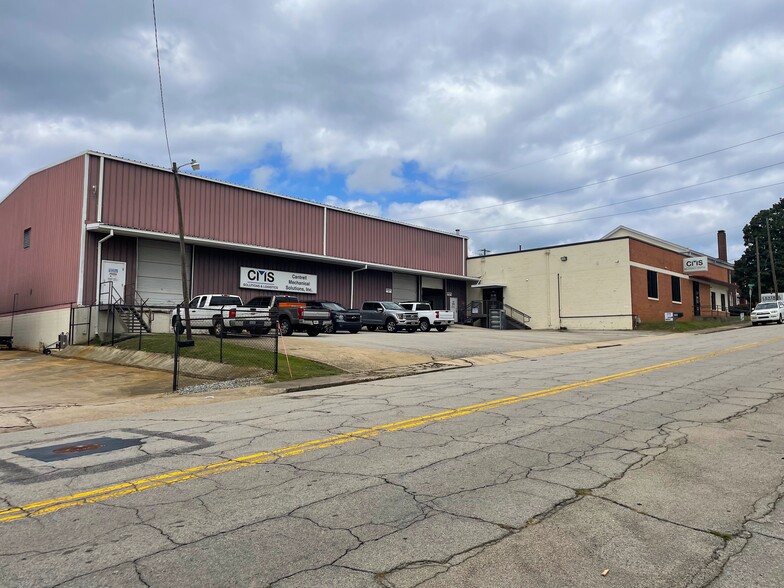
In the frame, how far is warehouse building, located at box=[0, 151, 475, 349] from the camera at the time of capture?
2605 centimetres

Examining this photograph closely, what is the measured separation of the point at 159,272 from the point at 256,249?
545 cm

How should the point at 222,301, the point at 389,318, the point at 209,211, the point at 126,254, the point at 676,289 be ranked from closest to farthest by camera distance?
the point at 222,301, the point at 126,254, the point at 209,211, the point at 389,318, the point at 676,289

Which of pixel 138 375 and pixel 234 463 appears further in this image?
pixel 138 375

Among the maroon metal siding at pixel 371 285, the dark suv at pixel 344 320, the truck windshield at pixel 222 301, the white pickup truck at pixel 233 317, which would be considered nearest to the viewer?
the white pickup truck at pixel 233 317

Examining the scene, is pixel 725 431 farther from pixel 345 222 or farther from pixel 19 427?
pixel 345 222

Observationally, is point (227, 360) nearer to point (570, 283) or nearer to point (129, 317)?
point (129, 317)

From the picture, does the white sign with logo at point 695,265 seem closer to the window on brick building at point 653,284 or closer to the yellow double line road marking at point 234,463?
the window on brick building at point 653,284

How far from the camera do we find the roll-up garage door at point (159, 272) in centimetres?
2778

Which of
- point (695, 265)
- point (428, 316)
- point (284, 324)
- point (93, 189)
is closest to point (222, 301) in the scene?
point (284, 324)

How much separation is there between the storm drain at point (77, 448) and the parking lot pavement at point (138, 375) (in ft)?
8.98

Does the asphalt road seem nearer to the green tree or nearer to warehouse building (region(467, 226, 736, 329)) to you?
warehouse building (region(467, 226, 736, 329))

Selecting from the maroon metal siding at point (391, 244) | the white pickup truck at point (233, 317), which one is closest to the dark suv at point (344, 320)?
the white pickup truck at point (233, 317)

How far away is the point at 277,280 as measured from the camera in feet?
111

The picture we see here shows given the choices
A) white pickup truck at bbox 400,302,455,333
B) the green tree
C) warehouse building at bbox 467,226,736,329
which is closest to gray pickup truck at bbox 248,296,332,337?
white pickup truck at bbox 400,302,455,333
